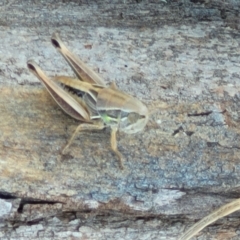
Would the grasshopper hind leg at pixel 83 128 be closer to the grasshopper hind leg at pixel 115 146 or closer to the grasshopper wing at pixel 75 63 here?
the grasshopper hind leg at pixel 115 146

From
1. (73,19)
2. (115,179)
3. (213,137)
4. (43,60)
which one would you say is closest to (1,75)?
(43,60)

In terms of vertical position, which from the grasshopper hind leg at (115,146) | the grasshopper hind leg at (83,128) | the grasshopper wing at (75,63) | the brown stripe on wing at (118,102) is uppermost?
the grasshopper wing at (75,63)

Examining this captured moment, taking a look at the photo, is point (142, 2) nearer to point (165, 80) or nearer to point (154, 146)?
point (165, 80)

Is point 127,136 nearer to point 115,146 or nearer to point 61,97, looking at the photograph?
point 115,146

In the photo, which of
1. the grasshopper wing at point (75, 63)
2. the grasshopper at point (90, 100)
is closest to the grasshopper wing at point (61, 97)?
the grasshopper at point (90, 100)

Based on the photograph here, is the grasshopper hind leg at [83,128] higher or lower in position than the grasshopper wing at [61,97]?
lower

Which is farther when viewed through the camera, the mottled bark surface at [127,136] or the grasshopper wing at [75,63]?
the grasshopper wing at [75,63]

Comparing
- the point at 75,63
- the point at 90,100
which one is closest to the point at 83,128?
the point at 90,100

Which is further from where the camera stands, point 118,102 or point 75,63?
point 75,63
